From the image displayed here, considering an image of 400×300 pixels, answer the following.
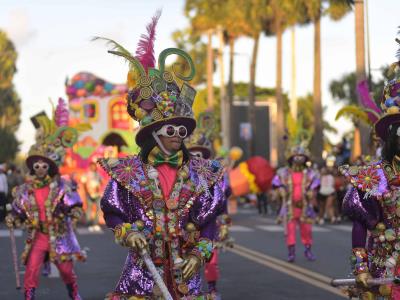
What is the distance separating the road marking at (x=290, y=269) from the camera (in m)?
13.3

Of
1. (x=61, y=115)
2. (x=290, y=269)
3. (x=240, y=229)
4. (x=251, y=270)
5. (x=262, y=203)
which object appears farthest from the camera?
(x=262, y=203)

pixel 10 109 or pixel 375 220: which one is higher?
pixel 10 109

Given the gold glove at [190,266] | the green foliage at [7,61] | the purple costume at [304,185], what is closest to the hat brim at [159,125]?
the gold glove at [190,266]

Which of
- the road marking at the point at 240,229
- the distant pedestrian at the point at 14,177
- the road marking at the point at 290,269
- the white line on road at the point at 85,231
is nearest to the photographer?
the road marking at the point at 290,269

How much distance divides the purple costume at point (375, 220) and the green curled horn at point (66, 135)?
245 inches

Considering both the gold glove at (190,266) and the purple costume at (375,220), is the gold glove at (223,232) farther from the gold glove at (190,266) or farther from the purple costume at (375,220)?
the gold glove at (190,266)

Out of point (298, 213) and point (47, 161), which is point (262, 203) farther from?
point (47, 161)

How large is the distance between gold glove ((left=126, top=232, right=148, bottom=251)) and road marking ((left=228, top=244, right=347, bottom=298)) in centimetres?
614

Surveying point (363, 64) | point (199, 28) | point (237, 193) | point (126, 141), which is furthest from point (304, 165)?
point (199, 28)

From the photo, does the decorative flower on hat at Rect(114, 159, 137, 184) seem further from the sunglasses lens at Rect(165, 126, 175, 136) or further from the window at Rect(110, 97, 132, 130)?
the window at Rect(110, 97, 132, 130)

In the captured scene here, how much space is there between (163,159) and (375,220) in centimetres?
149

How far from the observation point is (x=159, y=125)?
6.89 m

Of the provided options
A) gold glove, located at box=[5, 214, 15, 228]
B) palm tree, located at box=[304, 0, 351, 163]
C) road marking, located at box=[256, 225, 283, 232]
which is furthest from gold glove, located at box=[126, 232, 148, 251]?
palm tree, located at box=[304, 0, 351, 163]

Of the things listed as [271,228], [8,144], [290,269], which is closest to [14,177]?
[271,228]
